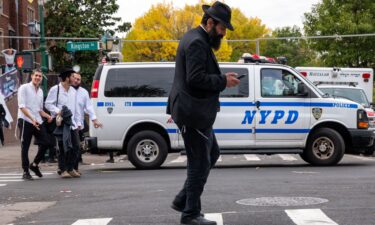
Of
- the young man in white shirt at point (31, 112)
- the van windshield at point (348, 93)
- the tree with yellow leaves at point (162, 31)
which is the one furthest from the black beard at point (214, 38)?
the tree with yellow leaves at point (162, 31)

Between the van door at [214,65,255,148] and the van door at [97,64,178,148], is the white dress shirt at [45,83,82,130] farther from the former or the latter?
the van door at [214,65,255,148]

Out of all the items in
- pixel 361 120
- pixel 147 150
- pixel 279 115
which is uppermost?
pixel 279 115

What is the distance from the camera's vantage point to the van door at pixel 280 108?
14.1 m

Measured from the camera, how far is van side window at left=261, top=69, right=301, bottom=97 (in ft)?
46.4

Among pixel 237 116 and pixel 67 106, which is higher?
pixel 67 106

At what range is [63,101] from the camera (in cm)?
1231

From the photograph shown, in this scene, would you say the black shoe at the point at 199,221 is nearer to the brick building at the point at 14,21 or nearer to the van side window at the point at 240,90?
the van side window at the point at 240,90

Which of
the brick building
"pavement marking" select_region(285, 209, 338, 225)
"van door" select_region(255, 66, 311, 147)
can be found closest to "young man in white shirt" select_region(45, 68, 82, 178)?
"van door" select_region(255, 66, 311, 147)

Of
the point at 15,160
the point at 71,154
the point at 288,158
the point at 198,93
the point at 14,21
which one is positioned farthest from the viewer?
the point at 14,21

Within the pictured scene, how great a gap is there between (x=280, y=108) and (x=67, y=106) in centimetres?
445

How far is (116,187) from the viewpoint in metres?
10.2

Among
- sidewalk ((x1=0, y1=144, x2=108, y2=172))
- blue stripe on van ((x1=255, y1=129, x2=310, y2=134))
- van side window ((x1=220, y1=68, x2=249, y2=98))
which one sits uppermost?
van side window ((x1=220, y1=68, x2=249, y2=98))

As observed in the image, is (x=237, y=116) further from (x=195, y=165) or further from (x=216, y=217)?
(x=195, y=165)

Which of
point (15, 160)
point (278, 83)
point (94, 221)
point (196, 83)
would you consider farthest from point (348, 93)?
point (196, 83)
